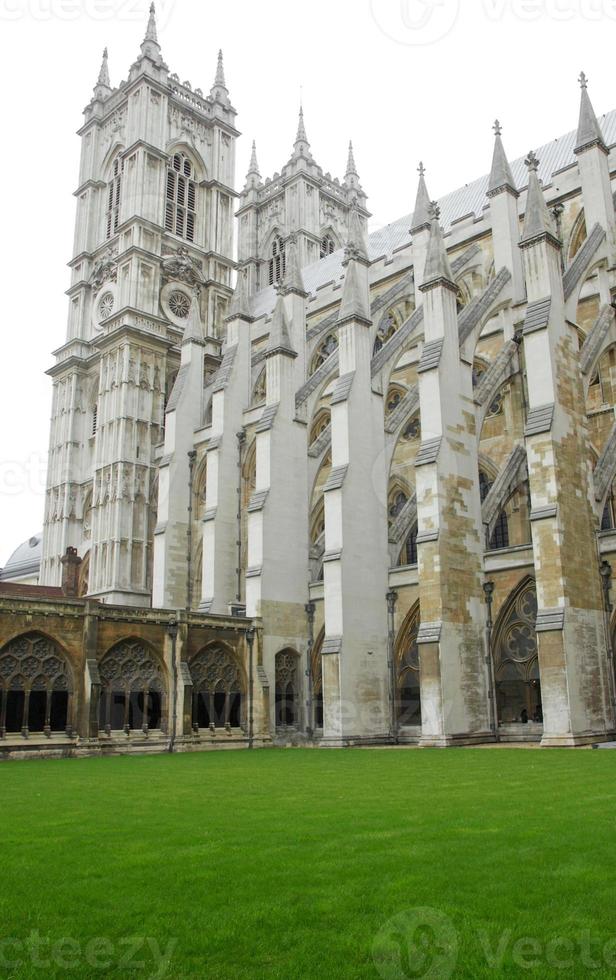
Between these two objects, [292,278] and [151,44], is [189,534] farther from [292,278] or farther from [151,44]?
[151,44]

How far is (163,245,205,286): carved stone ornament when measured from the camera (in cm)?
4738

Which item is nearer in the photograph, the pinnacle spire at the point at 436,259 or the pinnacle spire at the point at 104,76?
the pinnacle spire at the point at 436,259

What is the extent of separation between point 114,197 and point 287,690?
112 ft

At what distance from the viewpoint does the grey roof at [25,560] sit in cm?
7688

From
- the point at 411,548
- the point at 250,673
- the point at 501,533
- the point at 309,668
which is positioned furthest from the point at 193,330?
the point at 250,673

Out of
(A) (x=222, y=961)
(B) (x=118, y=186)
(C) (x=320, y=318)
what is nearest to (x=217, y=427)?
(C) (x=320, y=318)

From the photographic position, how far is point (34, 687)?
2216 cm

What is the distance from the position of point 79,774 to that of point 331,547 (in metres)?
12.5

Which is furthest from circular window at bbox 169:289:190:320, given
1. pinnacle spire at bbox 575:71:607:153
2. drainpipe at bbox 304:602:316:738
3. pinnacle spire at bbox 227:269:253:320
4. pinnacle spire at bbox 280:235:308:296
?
pinnacle spire at bbox 575:71:607:153

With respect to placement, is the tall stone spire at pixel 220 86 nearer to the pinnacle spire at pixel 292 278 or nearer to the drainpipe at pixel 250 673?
the pinnacle spire at pixel 292 278

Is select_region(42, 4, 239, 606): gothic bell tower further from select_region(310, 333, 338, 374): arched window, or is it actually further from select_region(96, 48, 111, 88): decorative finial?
select_region(310, 333, 338, 374): arched window

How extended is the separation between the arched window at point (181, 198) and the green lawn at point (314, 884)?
43.2 metres

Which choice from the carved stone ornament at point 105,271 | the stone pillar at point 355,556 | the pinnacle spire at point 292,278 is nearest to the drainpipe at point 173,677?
the stone pillar at point 355,556

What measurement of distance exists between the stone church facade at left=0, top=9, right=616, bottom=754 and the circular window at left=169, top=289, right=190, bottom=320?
1.47m
